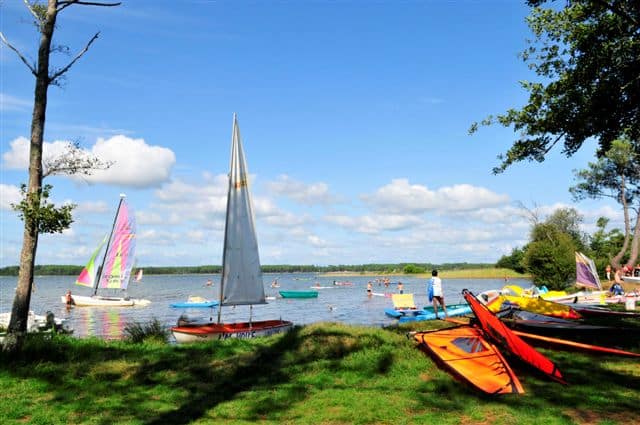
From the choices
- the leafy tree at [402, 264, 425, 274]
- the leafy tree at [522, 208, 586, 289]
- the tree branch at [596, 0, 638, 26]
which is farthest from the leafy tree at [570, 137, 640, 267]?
the leafy tree at [402, 264, 425, 274]

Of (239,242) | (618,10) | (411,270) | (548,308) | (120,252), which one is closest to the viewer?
(618,10)

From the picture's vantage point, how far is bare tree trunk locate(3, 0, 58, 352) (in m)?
10.1

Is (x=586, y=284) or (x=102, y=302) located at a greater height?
(x=586, y=284)

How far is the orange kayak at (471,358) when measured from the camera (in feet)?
27.8

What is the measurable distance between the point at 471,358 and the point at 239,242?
36.3ft

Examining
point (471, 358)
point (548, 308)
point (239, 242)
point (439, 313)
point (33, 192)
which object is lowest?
point (439, 313)

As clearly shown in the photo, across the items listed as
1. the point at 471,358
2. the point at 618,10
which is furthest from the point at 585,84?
the point at 471,358

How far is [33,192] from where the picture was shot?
→ 33.9 ft

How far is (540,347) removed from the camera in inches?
467

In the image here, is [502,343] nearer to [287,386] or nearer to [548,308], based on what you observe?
[287,386]

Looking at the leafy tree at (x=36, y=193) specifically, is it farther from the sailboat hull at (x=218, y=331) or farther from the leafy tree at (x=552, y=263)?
the leafy tree at (x=552, y=263)

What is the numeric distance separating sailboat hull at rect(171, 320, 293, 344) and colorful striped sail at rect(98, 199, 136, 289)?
966 inches

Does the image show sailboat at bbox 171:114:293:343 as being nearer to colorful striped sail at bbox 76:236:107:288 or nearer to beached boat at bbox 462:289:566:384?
beached boat at bbox 462:289:566:384

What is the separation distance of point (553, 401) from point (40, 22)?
1274 centimetres
